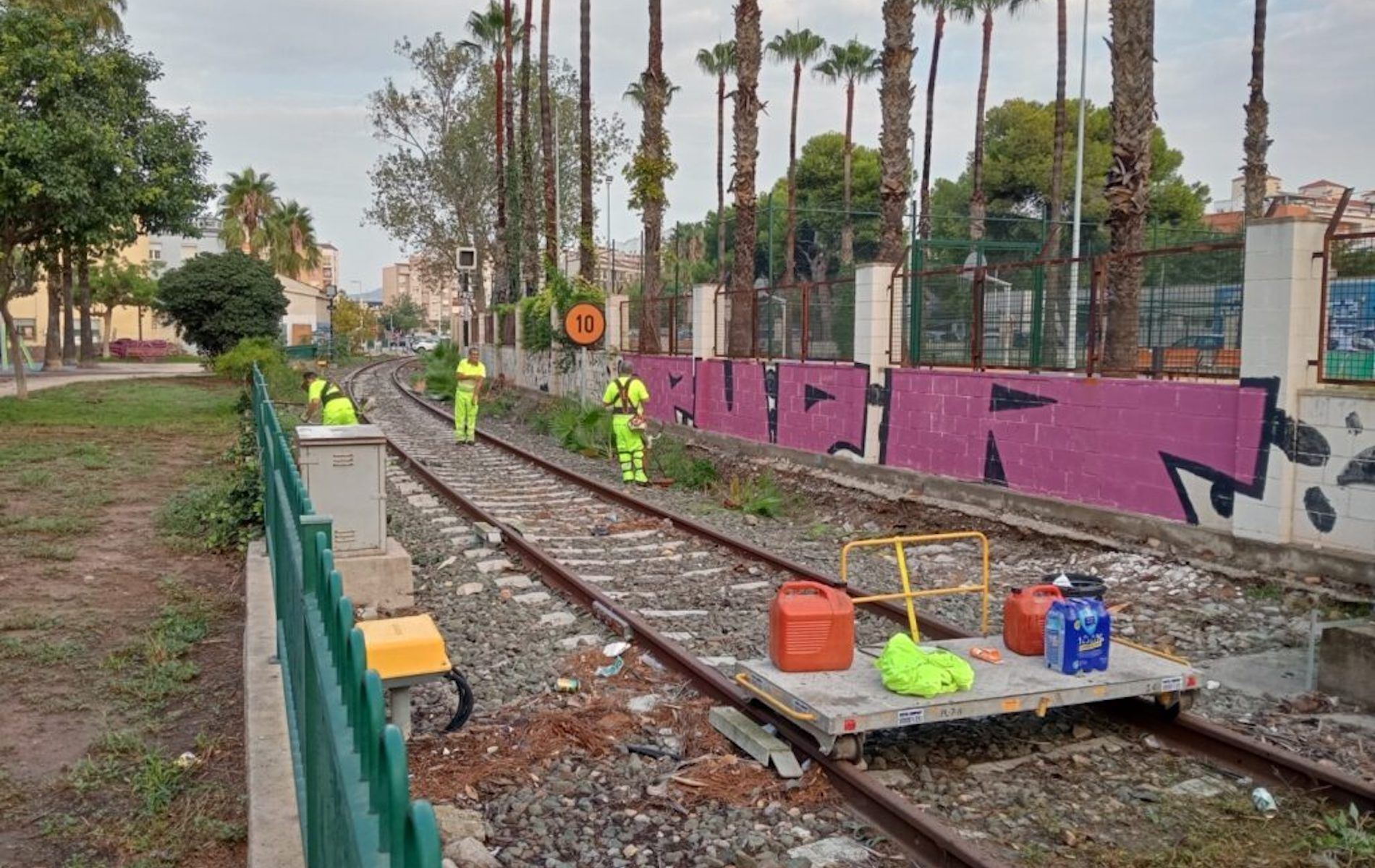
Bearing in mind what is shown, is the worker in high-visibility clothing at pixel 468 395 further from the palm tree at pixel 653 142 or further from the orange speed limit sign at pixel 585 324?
the palm tree at pixel 653 142

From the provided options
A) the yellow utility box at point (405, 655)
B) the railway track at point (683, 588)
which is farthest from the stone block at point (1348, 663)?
the yellow utility box at point (405, 655)

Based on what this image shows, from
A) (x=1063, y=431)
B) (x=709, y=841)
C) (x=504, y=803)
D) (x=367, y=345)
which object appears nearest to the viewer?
(x=709, y=841)

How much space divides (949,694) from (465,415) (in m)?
15.7

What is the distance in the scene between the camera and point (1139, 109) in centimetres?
1276

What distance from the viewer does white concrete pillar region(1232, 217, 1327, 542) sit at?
8803 millimetres

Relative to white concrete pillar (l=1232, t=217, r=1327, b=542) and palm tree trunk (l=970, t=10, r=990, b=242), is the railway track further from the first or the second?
palm tree trunk (l=970, t=10, r=990, b=242)

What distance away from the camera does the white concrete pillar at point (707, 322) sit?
1973cm

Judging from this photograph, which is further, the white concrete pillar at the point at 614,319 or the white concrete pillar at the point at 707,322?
the white concrete pillar at the point at 614,319

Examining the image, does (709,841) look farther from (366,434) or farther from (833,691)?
(366,434)

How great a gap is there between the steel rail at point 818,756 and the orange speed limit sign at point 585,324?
1220 centimetres

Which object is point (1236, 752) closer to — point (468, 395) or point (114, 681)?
point (114, 681)

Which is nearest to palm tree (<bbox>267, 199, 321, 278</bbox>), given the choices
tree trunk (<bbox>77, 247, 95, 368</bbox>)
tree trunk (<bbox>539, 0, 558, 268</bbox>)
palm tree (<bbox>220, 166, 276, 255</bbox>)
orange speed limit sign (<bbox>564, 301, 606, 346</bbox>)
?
palm tree (<bbox>220, 166, 276, 255</bbox>)

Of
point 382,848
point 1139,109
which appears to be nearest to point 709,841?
point 382,848

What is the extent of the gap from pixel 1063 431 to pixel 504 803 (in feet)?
26.2
